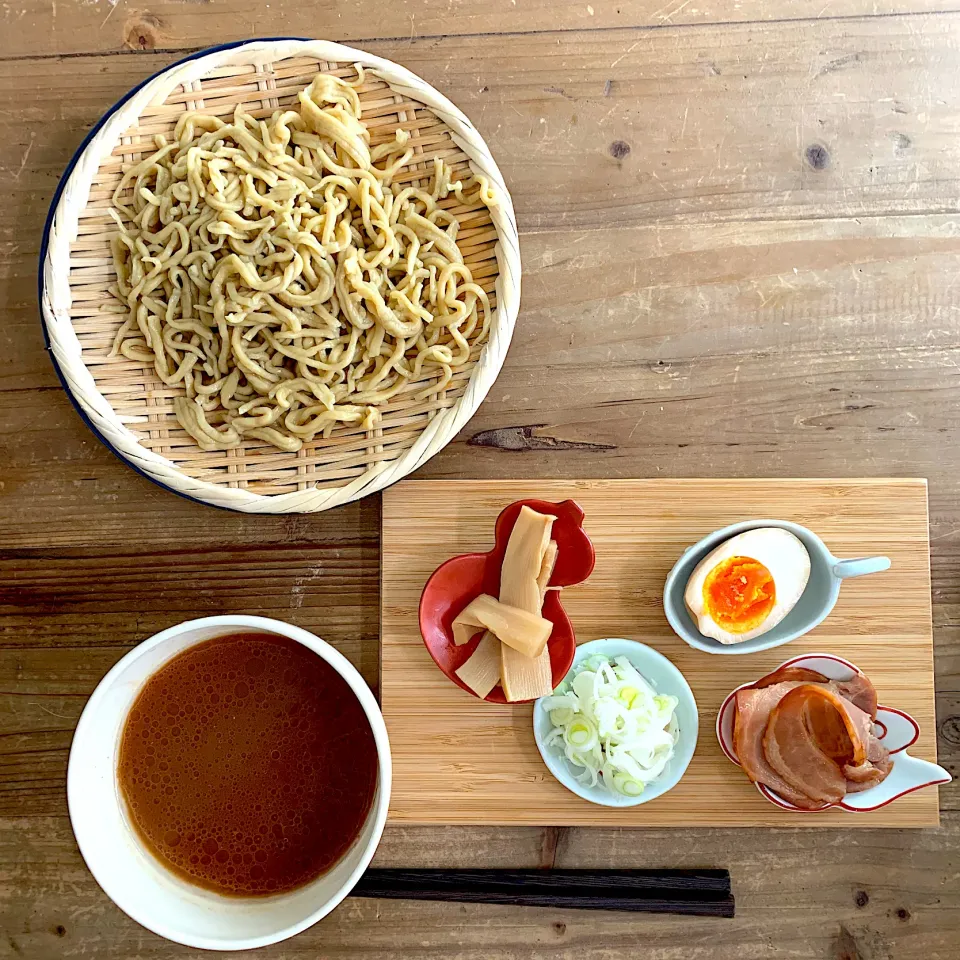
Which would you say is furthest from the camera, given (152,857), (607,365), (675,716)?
(607,365)

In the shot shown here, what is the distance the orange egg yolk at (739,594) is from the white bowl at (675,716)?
13cm

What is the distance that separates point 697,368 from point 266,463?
2.66 feet

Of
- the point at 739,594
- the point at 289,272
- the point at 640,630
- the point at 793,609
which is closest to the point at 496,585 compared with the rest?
the point at 640,630

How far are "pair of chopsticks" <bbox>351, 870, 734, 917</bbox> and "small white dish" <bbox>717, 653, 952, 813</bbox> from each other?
0.22 m

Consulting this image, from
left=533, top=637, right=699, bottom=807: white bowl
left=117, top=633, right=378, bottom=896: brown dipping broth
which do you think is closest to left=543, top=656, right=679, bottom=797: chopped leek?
left=533, top=637, right=699, bottom=807: white bowl

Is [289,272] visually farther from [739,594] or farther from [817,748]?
[817,748]

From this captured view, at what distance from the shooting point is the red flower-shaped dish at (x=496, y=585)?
1.41 m

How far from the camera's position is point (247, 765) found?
1.36m

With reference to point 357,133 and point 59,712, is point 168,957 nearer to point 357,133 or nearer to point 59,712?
point 59,712

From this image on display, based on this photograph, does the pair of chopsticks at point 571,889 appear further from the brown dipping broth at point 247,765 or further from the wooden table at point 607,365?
the brown dipping broth at point 247,765

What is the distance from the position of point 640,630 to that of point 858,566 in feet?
1.26

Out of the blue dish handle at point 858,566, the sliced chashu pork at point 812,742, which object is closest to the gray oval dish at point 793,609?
the blue dish handle at point 858,566


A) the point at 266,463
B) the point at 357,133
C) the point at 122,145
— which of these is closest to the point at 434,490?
the point at 266,463

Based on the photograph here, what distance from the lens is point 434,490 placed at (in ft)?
4.96
